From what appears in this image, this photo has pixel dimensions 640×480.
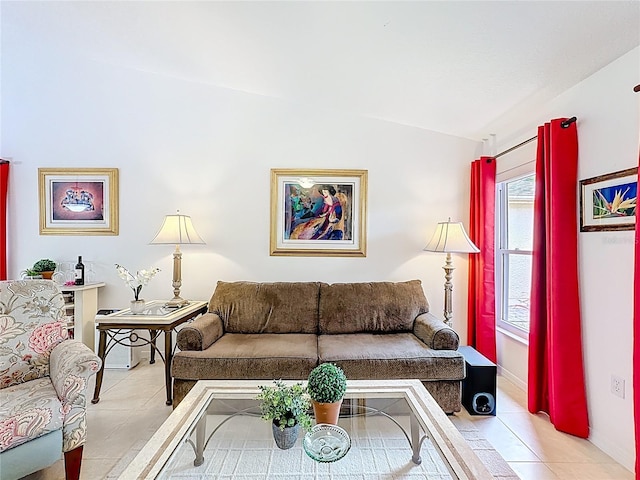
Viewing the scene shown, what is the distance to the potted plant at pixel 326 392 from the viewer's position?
1524 millimetres

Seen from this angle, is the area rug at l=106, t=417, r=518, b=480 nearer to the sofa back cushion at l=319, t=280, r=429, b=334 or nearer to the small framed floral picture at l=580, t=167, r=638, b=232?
the sofa back cushion at l=319, t=280, r=429, b=334

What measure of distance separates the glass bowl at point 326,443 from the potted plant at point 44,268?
3.04 metres

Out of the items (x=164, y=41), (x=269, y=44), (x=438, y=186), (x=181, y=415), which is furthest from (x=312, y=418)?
(x=164, y=41)

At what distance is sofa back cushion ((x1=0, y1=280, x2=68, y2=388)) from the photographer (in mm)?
1862

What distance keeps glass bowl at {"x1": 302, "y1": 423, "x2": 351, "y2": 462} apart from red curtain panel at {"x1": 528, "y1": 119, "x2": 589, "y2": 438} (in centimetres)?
156

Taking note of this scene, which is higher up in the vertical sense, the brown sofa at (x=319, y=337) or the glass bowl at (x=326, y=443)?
the brown sofa at (x=319, y=337)

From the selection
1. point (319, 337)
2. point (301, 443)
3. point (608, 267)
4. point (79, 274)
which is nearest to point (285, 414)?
point (301, 443)

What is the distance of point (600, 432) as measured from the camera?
210 centimetres

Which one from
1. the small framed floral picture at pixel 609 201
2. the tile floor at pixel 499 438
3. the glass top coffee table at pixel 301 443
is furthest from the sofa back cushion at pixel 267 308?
the small framed floral picture at pixel 609 201

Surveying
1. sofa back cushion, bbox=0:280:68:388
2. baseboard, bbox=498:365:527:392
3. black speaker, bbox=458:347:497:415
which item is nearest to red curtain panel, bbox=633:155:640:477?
black speaker, bbox=458:347:497:415

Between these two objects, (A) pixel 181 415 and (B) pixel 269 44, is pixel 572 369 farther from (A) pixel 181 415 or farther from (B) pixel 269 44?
(B) pixel 269 44

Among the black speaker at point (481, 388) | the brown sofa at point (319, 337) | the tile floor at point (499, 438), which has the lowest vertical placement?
the tile floor at point (499, 438)

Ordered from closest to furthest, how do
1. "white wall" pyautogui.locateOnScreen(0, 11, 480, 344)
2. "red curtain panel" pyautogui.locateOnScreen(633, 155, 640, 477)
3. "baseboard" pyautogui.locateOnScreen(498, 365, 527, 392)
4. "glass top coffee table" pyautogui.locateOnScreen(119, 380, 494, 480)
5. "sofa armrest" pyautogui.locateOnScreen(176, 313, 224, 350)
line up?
"glass top coffee table" pyautogui.locateOnScreen(119, 380, 494, 480) → "red curtain panel" pyautogui.locateOnScreen(633, 155, 640, 477) → "sofa armrest" pyautogui.locateOnScreen(176, 313, 224, 350) → "baseboard" pyautogui.locateOnScreen(498, 365, 527, 392) → "white wall" pyautogui.locateOnScreen(0, 11, 480, 344)

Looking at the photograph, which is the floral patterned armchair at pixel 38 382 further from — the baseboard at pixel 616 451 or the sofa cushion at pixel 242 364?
the baseboard at pixel 616 451
